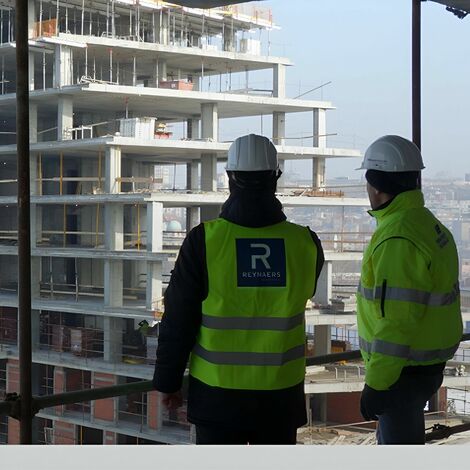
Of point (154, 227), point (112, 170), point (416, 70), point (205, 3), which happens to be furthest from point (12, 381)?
point (205, 3)

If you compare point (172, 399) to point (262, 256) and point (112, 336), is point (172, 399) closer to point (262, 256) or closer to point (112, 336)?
point (262, 256)

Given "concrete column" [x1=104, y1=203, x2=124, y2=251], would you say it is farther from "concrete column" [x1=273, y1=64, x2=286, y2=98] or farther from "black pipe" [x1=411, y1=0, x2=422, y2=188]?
"black pipe" [x1=411, y1=0, x2=422, y2=188]

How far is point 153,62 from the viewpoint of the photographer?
26.6 m

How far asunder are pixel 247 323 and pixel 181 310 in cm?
11

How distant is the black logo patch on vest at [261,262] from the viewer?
5.01ft

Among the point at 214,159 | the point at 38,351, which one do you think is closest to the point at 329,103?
the point at 214,159

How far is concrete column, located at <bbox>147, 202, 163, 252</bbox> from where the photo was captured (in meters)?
23.0

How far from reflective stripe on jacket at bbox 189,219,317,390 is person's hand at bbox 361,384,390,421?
0.48 ft

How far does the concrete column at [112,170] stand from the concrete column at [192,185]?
3.37m

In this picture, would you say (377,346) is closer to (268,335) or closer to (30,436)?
(268,335)

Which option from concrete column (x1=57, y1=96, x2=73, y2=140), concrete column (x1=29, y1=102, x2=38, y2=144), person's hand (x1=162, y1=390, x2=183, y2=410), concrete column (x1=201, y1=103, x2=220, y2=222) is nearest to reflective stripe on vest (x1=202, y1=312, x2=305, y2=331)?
person's hand (x1=162, y1=390, x2=183, y2=410)

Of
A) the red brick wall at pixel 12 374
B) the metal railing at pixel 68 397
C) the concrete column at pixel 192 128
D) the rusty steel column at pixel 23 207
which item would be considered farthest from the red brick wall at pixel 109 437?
the metal railing at pixel 68 397

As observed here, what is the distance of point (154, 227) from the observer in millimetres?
23422

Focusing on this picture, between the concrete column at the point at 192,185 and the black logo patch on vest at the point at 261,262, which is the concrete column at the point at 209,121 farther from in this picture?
the black logo patch on vest at the point at 261,262
